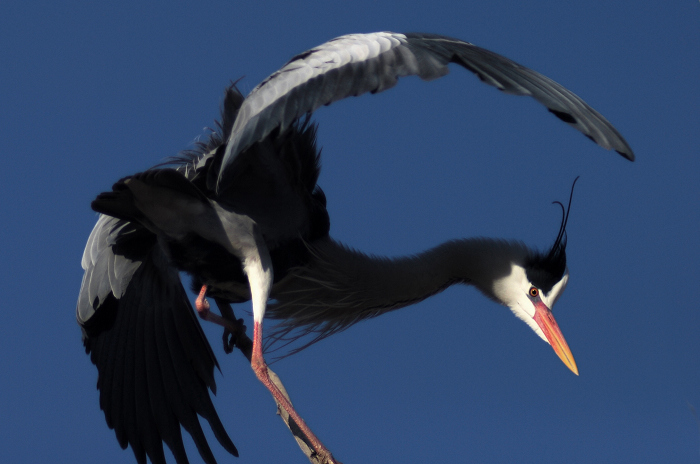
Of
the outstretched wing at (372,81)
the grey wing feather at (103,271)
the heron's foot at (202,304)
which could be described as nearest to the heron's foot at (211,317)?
the heron's foot at (202,304)

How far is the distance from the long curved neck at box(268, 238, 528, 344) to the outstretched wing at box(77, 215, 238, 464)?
0.38 metres

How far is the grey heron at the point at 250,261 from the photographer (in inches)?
67.2

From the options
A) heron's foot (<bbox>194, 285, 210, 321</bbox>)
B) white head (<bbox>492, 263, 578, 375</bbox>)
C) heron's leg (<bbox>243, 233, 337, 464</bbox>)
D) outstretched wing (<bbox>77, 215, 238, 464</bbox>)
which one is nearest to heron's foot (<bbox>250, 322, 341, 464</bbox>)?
heron's leg (<bbox>243, 233, 337, 464</bbox>)

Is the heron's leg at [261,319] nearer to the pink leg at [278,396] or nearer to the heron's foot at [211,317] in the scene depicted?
the pink leg at [278,396]

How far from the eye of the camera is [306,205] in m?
2.41

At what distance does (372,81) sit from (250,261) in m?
0.79

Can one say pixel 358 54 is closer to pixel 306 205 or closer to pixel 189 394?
pixel 306 205

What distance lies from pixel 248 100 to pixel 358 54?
0.26 m

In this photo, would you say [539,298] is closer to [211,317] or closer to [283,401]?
[283,401]

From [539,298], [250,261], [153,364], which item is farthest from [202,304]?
[539,298]

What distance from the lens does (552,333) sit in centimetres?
247

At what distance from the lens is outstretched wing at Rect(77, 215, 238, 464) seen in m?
2.64

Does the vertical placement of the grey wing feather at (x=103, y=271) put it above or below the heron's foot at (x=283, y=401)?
above

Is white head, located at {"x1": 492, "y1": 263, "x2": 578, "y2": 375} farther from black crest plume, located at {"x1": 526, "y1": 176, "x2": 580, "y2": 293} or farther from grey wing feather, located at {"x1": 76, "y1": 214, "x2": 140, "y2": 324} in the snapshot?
grey wing feather, located at {"x1": 76, "y1": 214, "x2": 140, "y2": 324}
